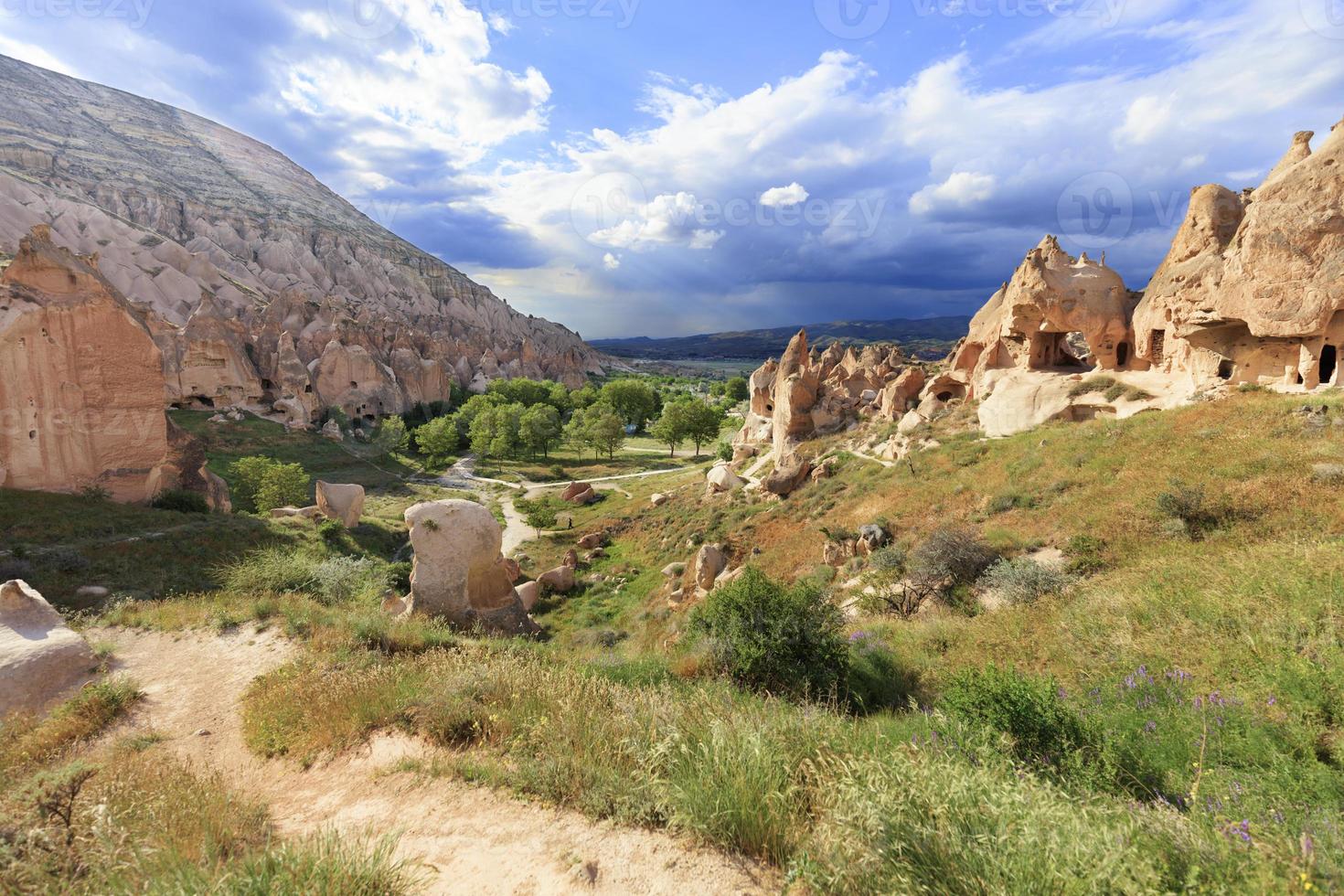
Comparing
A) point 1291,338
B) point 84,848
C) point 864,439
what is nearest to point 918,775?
point 84,848

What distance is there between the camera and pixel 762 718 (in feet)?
15.2

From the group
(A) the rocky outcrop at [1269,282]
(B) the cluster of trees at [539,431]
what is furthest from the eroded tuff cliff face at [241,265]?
(A) the rocky outcrop at [1269,282]

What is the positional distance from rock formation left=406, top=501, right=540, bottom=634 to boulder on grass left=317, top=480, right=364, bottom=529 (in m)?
12.5

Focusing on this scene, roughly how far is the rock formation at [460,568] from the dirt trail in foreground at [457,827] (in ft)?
19.1

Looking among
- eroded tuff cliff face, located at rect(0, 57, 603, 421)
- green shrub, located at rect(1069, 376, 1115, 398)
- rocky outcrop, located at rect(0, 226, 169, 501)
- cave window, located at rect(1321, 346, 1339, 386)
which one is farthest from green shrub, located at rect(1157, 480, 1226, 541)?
eroded tuff cliff face, located at rect(0, 57, 603, 421)

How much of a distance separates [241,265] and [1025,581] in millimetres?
120323

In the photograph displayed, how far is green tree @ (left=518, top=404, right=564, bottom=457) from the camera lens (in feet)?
159

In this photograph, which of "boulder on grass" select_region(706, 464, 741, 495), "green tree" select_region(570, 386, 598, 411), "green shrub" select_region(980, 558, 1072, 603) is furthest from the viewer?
"green tree" select_region(570, 386, 598, 411)

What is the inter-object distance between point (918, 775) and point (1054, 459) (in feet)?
48.7

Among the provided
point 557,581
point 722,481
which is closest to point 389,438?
point 557,581

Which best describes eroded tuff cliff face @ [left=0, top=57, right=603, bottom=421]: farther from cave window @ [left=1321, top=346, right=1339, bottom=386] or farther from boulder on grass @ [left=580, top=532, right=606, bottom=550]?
cave window @ [left=1321, top=346, right=1339, bottom=386]

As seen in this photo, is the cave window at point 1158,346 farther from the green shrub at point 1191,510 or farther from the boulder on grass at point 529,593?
the boulder on grass at point 529,593

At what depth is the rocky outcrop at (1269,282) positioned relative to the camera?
1305 cm

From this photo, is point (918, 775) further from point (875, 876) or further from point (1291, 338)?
point (1291, 338)
